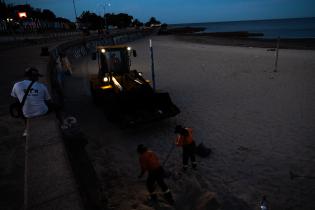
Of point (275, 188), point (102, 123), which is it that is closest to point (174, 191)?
point (275, 188)

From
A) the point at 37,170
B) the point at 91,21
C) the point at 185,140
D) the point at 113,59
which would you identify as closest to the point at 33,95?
the point at 37,170

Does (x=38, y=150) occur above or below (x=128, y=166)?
above

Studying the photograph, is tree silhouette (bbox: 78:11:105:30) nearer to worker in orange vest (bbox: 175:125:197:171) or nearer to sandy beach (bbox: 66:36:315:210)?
sandy beach (bbox: 66:36:315:210)

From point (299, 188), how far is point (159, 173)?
347cm

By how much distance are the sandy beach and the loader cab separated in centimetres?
191

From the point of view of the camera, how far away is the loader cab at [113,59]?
11.4m

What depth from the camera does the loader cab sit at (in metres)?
11.4

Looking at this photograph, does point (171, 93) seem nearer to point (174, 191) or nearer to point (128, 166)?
point (128, 166)

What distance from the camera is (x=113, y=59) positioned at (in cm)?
1152

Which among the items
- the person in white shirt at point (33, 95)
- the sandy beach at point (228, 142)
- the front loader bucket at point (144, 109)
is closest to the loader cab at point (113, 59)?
the sandy beach at point (228, 142)

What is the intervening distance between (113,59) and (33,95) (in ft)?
19.9

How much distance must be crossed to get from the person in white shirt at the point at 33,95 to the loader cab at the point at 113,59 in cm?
545

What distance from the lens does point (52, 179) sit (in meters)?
3.97

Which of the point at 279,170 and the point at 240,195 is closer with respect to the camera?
the point at 240,195
